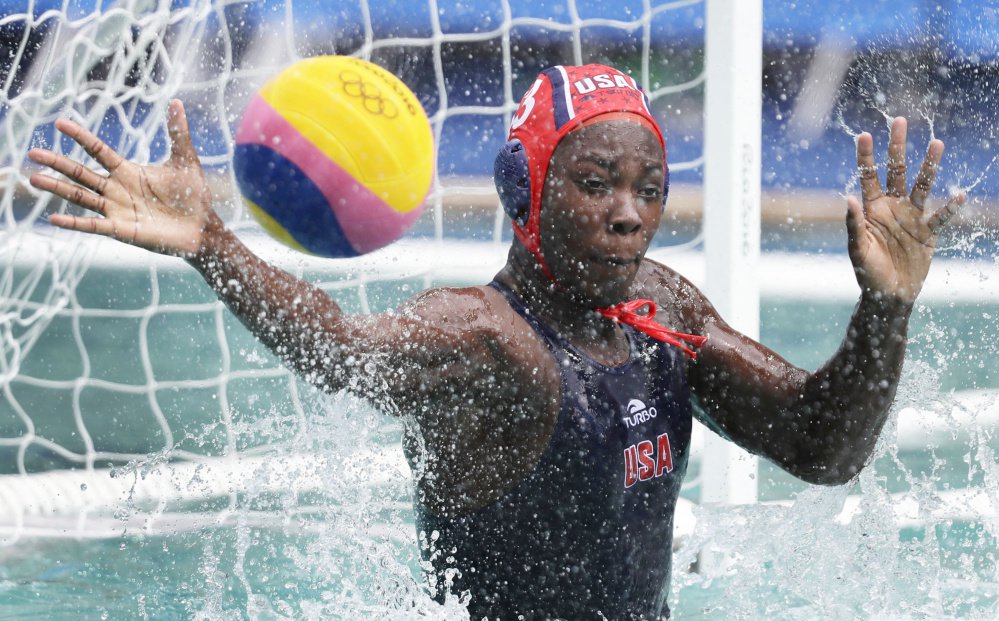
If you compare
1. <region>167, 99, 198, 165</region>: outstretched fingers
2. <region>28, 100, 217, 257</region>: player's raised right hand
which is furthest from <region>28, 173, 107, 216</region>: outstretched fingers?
<region>167, 99, 198, 165</region>: outstretched fingers

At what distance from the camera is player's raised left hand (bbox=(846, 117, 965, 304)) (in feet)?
8.00

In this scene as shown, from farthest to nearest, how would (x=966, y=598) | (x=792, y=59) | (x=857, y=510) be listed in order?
(x=792, y=59), (x=966, y=598), (x=857, y=510)

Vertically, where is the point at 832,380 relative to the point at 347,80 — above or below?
below

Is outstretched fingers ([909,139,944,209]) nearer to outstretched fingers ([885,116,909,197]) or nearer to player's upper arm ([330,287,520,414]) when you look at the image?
outstretched fingers ([885,116,909,197])

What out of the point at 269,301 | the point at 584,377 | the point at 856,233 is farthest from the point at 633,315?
the point at 269,301

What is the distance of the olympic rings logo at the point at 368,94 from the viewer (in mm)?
2332

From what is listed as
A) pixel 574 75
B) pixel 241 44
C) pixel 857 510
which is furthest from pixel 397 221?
pixel 241 44

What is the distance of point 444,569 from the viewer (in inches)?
106

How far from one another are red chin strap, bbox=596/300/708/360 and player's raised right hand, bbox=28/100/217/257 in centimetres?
94

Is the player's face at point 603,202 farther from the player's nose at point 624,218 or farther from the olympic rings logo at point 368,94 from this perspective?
the olympic rings logo at point 368,94

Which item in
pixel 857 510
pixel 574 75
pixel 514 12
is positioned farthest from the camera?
pixel 514 12

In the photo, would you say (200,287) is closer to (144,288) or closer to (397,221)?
(144,288)

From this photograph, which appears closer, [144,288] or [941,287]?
[144,288]

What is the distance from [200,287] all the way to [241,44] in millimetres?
6101
